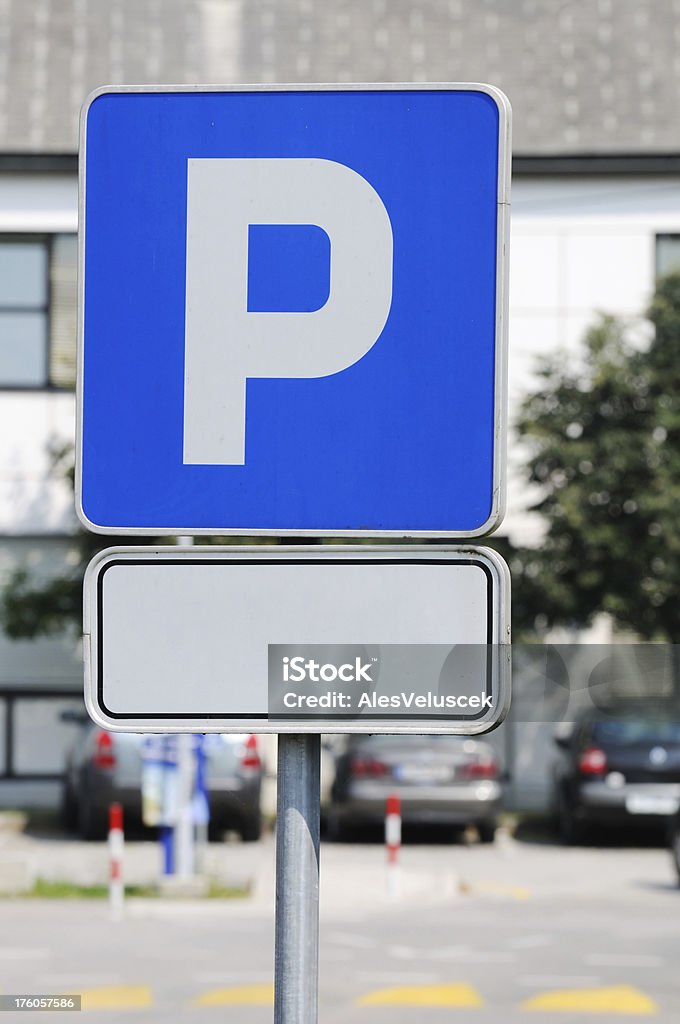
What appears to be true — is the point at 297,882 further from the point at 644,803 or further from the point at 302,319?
the point at 644,803

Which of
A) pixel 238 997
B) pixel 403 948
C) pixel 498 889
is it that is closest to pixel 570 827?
pixel 498 889

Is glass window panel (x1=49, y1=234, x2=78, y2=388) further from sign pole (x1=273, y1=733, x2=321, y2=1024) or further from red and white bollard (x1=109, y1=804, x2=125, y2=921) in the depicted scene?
sign pole (x1=273, y1=733, x2=321, y2=1024)

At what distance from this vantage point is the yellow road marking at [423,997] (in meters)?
9.69

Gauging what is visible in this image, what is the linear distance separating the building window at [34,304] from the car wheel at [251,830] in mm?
7041

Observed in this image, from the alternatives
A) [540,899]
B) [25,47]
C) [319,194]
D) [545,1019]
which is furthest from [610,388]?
[319,194]

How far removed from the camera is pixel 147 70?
22828 mm

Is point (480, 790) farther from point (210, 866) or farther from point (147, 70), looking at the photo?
point (147, 70)

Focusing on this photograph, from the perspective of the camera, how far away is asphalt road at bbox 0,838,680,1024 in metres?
9.62

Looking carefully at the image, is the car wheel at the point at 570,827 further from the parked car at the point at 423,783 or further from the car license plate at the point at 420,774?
the car license plate at the point at 420,774

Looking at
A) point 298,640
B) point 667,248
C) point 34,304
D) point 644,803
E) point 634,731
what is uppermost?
point 667,248

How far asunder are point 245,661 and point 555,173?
2124 centimetres

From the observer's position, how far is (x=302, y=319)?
264cm

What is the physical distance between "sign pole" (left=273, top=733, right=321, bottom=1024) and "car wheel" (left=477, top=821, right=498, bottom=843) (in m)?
16.5

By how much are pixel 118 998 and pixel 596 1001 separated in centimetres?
259
